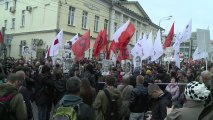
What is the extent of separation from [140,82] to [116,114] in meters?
1.57

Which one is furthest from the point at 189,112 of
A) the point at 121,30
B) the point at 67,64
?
the point at 67,64

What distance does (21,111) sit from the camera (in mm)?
5043

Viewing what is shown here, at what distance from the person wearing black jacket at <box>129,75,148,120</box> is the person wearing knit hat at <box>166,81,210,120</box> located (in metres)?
4.15

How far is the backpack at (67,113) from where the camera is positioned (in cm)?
444

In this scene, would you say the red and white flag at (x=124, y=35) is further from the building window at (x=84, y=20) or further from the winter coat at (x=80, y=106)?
the building window at (x=84, y=20)

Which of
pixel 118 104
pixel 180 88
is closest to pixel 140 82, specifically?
pixel 118 104

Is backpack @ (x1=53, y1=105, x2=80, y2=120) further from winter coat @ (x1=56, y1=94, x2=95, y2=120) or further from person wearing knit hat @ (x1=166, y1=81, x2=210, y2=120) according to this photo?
person wearing knit hat @ (x1=166, y1=81, x2=210, y2=120)

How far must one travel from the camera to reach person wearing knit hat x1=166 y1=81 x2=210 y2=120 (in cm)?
380

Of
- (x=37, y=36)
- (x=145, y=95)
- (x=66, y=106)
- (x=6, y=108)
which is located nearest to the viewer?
(x=66, y=106)

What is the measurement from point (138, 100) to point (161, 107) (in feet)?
5.30

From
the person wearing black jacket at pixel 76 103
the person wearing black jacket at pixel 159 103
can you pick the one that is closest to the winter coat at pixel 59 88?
the person wearing black jacket at pixel 159 103

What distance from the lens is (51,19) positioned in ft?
117

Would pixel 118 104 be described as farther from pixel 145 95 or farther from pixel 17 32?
pixel 17 32

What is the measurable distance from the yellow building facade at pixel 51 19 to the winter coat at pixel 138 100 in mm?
24615
